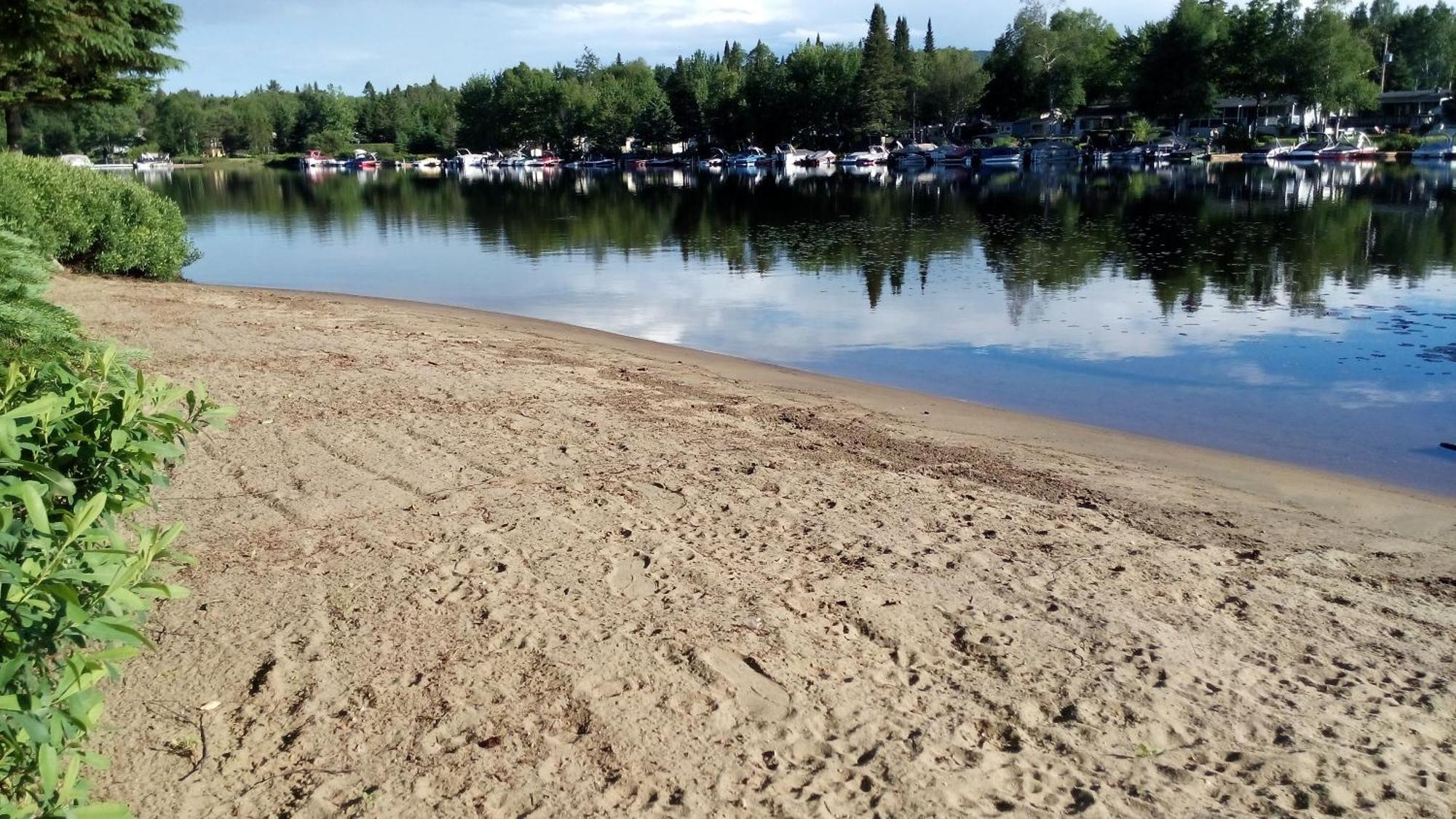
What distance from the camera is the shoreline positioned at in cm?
895

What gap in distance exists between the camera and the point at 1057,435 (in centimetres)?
1059

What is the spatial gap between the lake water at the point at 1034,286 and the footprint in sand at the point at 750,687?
7.74 meters

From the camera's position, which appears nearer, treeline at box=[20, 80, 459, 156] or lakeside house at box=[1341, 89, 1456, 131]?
lakeside house at box=[1341, 89, 1456, 131]

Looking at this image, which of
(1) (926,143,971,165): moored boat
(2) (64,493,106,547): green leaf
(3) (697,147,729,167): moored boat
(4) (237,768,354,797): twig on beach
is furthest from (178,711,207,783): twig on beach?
(3) (697,147,729,167): moored boat

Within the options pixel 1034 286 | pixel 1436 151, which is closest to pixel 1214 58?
pixel 1436 151

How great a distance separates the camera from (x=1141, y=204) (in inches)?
1705

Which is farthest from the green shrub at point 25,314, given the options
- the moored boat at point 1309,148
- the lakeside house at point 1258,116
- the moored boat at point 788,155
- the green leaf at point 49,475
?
the lakeside house at point 1258,116

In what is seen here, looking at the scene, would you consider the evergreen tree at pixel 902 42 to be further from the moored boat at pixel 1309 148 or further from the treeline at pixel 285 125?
the treeline at pixel 285 125

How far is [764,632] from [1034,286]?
1886cm

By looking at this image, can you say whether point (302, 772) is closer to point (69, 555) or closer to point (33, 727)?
point (69, 555)

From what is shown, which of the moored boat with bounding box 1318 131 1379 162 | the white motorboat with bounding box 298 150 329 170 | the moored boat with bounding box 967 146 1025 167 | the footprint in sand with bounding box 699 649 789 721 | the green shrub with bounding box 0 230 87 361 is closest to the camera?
the footprint in sand with bounding box 699 649 789 721

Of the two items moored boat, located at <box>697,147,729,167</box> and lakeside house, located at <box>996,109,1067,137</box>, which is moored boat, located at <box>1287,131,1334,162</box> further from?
moored boat, located at <box>697,147,729,167</box>

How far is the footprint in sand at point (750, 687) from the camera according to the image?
14.5 ft

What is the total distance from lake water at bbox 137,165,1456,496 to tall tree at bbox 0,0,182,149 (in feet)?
17.7
